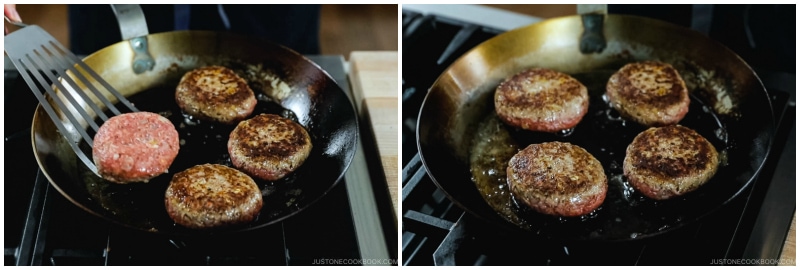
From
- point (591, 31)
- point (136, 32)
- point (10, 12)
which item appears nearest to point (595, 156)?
point (591, 31)

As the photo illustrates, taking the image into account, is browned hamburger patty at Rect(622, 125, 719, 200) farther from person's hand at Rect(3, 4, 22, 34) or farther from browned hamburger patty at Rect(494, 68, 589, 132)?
person's hand at Rect(3, 4, 22, 34)

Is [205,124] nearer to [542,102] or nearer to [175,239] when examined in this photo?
[175,239]

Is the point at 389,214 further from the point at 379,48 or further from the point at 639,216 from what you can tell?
the point at 379,48

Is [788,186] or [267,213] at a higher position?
[267,213]

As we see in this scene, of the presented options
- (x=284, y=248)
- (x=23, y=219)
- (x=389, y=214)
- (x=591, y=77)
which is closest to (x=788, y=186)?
(x=591, y=77)

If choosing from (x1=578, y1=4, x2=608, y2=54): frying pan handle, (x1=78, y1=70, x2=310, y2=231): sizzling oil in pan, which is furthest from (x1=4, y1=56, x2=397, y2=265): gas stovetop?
(x1=578, y1=4, x2=608, y2=54): frying pan handle

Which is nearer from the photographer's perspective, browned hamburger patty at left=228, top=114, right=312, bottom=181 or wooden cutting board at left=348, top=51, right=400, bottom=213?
browned hamburger patty at left=228, top=114, right=312, bottom=181
